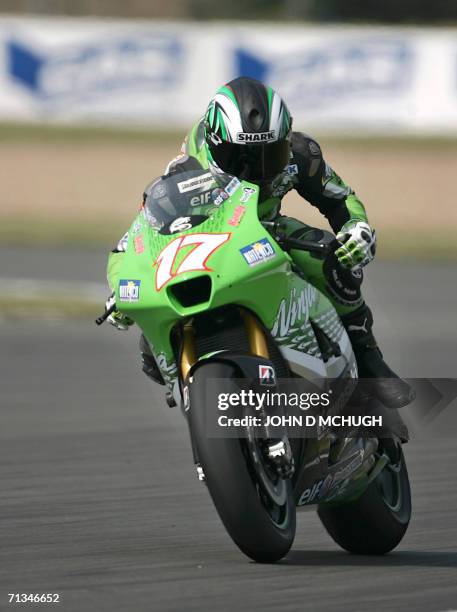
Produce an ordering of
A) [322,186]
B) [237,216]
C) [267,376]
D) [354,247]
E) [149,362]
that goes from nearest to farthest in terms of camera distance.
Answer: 1. [267,376]
2. [237,216]
3. [354,247]
4. [149,362]
5. [322,186]

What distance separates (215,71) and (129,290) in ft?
88.2

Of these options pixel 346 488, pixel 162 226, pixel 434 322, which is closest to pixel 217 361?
pixel 162 226

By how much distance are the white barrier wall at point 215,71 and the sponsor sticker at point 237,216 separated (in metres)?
25.3

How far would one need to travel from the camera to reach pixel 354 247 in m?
5.74

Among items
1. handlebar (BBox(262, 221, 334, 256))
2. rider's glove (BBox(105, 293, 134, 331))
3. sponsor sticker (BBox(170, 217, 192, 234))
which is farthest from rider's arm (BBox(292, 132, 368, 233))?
rider's glove (BBox(105, 293, 134, 331))

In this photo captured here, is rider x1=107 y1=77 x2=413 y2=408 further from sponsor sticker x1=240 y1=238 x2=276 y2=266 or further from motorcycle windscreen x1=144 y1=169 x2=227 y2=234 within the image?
sponsor sticker x1=240 y1=238 x2=276 y2=266

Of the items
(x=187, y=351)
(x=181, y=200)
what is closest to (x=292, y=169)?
(x=181, y=200)

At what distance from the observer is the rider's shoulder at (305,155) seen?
238 inches

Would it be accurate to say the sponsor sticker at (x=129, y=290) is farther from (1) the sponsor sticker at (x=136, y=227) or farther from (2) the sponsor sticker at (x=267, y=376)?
(2) the sponsor sticker at (x=267, y=376)

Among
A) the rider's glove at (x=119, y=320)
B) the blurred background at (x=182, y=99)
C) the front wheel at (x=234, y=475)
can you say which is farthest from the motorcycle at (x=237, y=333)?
the blurred background at (x=182, y=99)

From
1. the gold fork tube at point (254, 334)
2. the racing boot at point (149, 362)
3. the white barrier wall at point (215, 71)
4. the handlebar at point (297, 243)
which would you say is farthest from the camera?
the white barrier wall at point (215, 71)

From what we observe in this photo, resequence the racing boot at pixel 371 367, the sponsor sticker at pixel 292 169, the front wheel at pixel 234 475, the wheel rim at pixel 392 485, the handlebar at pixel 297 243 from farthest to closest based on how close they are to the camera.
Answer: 1. the wheel rim at pixel 392 485
2. the racing boot at pixel 371 367
3. the sponsor sticker at pixel 292 169
4. the handlebar at pixel 297 243
5. the front wheel at pixel 234 475

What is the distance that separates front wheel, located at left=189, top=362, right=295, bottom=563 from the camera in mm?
5184

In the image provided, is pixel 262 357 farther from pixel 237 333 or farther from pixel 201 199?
pixel 201 199
